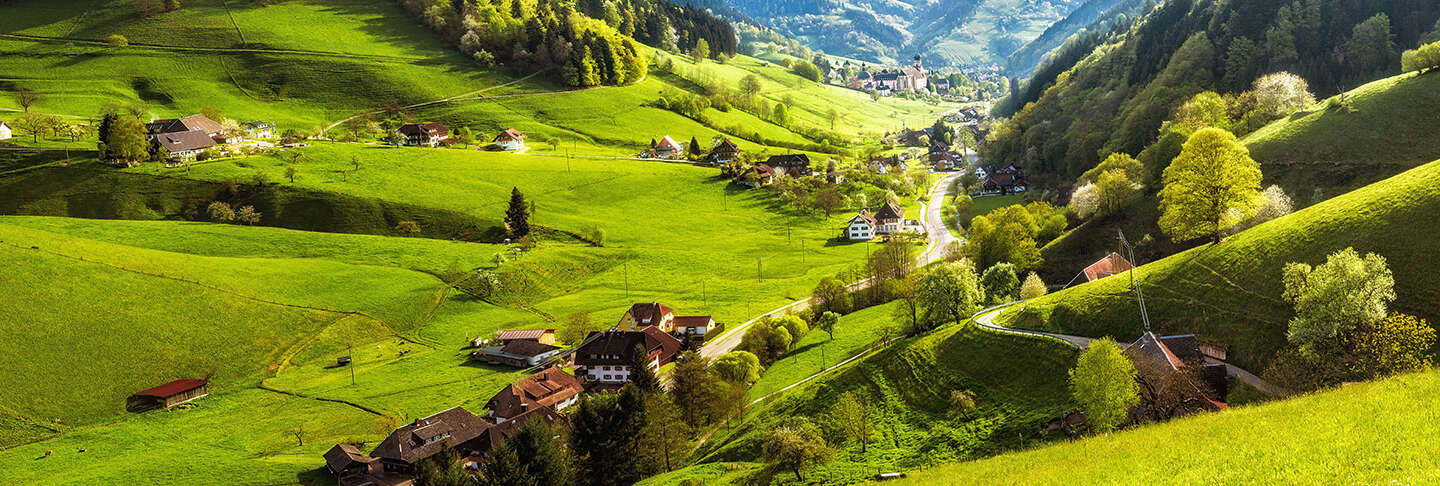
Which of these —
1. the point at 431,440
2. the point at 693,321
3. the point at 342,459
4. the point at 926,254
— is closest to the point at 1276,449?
the point at 431,440

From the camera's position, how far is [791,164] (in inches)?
6703

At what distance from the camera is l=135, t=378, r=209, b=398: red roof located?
69.3m

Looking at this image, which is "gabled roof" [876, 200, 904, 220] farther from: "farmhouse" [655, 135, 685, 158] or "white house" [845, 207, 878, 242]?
"farmhouse" [655, 135, 685, 158]

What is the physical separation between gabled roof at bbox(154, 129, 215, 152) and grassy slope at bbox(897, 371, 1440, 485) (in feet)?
473

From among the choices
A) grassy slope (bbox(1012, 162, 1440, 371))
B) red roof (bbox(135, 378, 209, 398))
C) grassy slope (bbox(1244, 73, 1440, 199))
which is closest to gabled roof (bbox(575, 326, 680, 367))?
red roof (bbox(135, 378, 209, 398))

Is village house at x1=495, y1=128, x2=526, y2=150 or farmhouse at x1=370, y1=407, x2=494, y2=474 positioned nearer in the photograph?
farmhouse at x1=370, y1=407, x2=494, y2=474

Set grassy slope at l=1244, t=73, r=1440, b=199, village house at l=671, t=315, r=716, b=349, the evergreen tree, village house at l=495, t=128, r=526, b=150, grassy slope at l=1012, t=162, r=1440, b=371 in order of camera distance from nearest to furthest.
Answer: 1. grassy slope at l=1012, t=162, r=1440, b=371
2. grassy slope at l=1244, t=73, r=1440, b=199
3. village house at l=671, t=315, r=716, b=349
4. the evergreen tree
5. village house at l=495, t=128, r=526, b=150

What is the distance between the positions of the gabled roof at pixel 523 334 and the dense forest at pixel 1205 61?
105 m

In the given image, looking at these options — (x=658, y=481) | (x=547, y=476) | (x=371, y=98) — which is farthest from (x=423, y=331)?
(x=371, y=98)

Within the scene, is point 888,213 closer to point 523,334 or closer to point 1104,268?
point 1104,268

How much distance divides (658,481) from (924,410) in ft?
66.2

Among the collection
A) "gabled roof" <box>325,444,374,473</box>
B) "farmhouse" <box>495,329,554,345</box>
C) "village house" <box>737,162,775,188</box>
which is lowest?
"farmhouse" <box>495,329,554,345</box>

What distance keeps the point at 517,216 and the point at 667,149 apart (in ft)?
208

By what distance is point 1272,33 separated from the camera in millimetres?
135250
